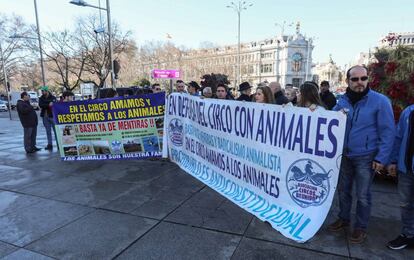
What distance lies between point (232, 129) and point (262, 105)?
678 millimetres

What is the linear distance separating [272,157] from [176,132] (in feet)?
8.40

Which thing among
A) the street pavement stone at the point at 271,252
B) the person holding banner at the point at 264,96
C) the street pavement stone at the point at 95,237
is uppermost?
the person holding banner at the point at 264,96

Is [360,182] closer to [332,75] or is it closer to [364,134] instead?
[364,134]

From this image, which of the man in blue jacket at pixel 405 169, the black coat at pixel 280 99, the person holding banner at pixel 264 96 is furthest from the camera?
the black coat at pixel 280 99

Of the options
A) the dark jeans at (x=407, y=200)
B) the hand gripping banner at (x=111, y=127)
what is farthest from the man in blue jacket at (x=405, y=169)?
the hand gripping banner at (x=111, y=127)

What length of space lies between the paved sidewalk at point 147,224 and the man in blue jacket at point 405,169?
148mm

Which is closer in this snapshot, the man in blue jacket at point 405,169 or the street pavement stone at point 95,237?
the man in blue jacket at point 405,169

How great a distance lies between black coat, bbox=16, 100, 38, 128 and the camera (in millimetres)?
7895

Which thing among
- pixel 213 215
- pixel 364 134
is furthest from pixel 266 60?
pixel 364 134

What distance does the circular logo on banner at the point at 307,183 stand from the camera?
2883 millimetres

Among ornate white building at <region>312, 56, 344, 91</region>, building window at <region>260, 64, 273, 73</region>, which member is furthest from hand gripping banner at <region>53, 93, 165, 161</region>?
building window at <region>260, 64, 273, 73</region>

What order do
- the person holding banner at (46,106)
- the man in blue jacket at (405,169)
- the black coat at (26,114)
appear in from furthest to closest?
1. the person holding banner at (46,106)
2. the black coat at (26,114)
3. the man in blue jacket at (405,169)

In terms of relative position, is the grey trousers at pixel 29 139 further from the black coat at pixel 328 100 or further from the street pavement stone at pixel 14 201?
the black coat at pixel 328 100

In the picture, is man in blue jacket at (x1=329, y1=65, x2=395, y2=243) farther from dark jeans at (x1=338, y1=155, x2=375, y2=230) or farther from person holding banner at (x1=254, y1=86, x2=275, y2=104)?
person holding banner at (x1=254, y1=86, x2=275, y2=104)
